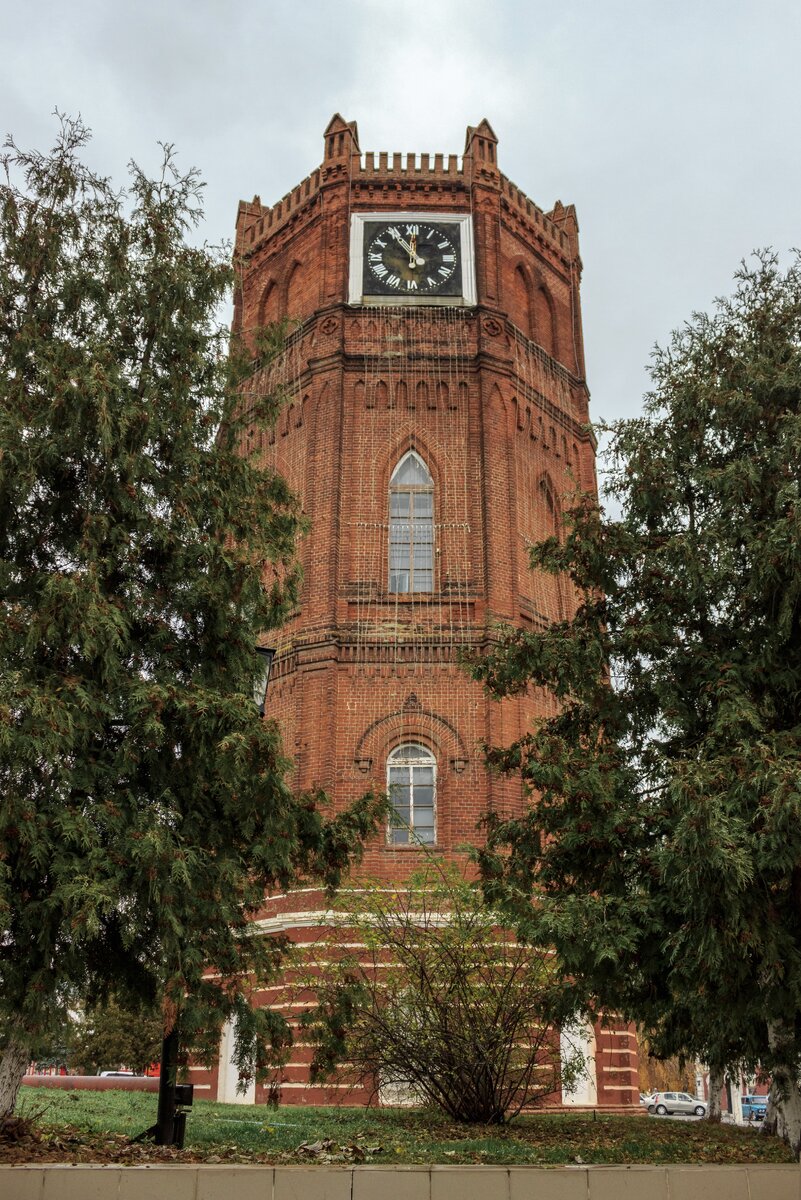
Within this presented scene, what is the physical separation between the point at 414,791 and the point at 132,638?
40.5 feet

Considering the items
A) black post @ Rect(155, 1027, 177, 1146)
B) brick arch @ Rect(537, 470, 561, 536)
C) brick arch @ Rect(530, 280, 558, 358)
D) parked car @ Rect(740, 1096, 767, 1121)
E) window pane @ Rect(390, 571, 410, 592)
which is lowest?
parked car @ Rect(740, 1096, 767, 1121)

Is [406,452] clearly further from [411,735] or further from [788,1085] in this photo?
[788,1085]

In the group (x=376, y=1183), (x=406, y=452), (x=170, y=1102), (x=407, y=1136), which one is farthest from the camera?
(x=406, y=452)

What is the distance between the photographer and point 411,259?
26.5 metres

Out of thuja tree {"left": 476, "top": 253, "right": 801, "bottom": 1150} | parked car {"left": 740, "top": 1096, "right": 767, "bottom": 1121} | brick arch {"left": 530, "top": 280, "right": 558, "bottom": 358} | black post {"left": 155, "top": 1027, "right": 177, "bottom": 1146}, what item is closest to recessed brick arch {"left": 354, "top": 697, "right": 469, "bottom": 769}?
thuja tree {"left": 476, "top": 253, "right": 801, "bottom": 1150}

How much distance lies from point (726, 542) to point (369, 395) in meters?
14.9

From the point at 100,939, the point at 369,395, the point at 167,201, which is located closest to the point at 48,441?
the point at 167,201

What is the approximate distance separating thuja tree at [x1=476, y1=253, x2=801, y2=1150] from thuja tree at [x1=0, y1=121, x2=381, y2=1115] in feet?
7.33

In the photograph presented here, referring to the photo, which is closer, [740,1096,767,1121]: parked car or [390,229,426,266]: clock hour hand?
[390,229,426,266]: clock hour hand

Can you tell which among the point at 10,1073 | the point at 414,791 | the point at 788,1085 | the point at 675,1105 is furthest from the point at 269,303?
the point at 675,1105

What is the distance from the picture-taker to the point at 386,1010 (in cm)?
1395

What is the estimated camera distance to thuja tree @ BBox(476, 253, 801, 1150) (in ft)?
30.4

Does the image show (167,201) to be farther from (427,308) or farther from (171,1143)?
(427,308)

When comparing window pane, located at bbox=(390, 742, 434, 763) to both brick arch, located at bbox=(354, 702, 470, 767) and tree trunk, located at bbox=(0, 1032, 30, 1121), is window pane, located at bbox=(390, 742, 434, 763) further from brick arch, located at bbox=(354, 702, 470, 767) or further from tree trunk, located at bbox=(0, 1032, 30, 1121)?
tree trunk, located at bbox=(0, 1032, 30, 1121)
